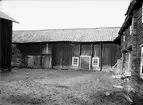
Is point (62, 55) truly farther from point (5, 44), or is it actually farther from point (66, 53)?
point (5, 44)

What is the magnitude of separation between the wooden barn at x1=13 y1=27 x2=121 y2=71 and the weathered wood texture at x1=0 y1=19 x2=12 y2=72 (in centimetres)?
579

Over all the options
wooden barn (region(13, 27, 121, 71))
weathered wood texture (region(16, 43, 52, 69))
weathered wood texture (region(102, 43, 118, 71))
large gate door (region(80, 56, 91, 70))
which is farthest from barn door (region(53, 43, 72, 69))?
weathered wood texture (region(102, 43, 118, 71))

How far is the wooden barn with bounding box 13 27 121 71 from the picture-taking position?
18877 millimetres

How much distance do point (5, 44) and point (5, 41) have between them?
0.31m

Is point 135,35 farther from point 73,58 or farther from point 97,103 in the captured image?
point 73,58

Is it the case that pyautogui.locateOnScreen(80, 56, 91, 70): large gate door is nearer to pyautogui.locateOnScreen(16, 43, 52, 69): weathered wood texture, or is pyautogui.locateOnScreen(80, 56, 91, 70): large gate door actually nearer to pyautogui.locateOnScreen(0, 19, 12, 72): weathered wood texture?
pyautogui.locateOnScreen(16, 43, 52, 69): weathered wood texture

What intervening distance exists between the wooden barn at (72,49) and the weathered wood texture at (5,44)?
579 cm

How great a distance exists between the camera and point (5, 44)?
49.4ft

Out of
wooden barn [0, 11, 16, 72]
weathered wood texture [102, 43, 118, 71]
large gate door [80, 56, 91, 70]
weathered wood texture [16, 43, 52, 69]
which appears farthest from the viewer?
weathered wood texture [16, 43, 52, 69]

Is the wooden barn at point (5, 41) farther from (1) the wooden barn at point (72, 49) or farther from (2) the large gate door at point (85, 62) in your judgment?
(2) the large gate door at point (85, 62)

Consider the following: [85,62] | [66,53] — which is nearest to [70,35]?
[66,53]

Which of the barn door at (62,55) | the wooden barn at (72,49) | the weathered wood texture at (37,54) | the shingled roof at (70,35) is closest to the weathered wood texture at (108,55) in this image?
the wooden barn at (72,49)

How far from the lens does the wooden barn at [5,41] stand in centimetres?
1446

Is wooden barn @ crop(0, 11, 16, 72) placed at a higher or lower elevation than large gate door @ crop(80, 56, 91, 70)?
higher
